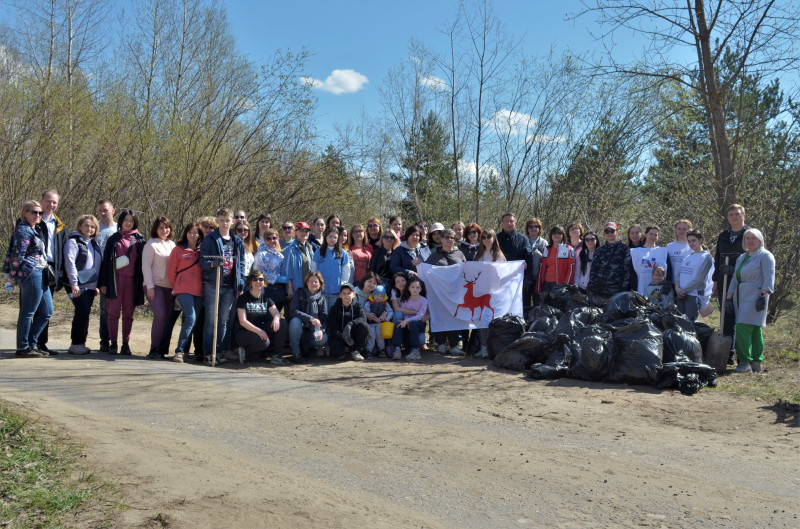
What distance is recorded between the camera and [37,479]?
427cm

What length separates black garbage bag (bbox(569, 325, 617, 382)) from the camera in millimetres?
→ 8164

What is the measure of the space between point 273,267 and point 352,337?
1546 mm

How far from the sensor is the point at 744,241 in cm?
937

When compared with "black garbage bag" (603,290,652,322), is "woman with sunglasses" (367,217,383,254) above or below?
above

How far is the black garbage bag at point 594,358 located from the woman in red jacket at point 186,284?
5.06 m

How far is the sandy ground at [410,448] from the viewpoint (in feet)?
13.9

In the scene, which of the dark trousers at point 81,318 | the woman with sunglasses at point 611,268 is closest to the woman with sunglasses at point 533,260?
the woman with sunglasses at point 611,268

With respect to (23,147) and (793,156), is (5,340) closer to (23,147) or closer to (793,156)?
(23,147)

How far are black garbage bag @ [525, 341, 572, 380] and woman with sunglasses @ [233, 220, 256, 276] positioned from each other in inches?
164

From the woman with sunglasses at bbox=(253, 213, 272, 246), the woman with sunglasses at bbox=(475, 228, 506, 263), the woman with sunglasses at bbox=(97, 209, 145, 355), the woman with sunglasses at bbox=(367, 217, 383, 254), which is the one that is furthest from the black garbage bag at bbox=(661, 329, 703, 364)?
the woman with sunglasses at bbox=(97, 209, 145, 355)

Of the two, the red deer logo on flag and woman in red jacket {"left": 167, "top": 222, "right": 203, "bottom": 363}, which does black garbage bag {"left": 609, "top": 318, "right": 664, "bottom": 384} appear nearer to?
the red deer logo on flag

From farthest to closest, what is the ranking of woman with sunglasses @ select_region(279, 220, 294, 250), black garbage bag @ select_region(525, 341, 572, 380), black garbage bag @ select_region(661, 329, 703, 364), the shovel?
woman with sunglasses @ select_region(279, 220, 294, 250), the shovel, black garbage bag @ select_region(525, 341, 572, 380), black garbage bag @ select_region(661, 329, 703, 364)

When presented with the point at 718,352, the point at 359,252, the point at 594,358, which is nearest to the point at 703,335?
the point at 718,352

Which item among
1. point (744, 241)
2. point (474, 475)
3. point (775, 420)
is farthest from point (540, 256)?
point (474, 475)
